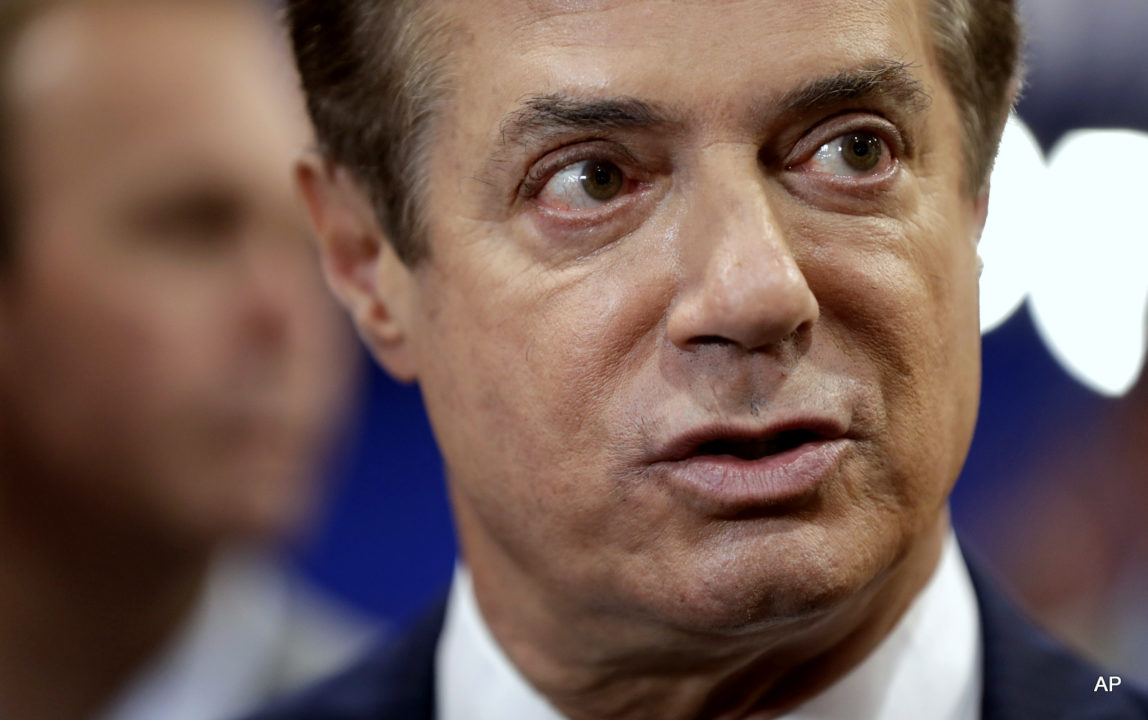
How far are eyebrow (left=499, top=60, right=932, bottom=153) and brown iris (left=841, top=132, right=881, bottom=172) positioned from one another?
4cm

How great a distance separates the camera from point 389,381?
119 inches

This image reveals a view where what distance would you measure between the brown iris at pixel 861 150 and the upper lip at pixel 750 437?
291mm

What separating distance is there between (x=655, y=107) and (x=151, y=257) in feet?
4.83

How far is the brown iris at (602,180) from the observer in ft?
4.81

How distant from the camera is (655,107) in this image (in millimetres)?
1384

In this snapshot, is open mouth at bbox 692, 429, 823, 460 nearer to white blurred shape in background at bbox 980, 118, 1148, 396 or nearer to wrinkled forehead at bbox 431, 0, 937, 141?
wrinkled forehead at bbox 431, 0, 937, 141

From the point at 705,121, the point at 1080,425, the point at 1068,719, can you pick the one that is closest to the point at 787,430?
the point at 705,121

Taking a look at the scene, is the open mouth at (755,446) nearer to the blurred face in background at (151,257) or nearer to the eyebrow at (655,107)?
the eyebrow at (655,107)

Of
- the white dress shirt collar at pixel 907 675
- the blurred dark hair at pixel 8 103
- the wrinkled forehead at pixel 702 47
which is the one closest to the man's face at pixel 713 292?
the wrinkled forehead at pixel 702 47

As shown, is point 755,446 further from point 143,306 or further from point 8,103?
point 8,103

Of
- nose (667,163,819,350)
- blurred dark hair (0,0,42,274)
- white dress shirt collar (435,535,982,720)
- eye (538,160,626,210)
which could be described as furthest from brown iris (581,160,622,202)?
Answer: blurred dark hair (0,0,42,274)

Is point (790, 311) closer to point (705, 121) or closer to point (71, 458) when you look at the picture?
point (705, 121)

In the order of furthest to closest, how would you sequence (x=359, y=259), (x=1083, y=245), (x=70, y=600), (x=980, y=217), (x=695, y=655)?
(x=70, y=600) < (x=1083, y=245) < (x=359, y=259) < (x=980, y=217) < (x=695, y=655)

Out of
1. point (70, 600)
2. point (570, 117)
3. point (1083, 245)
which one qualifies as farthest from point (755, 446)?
point (70, 600)
